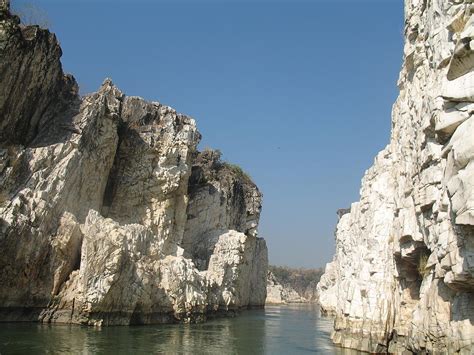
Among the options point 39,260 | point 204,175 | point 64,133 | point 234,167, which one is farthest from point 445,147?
point 234,167

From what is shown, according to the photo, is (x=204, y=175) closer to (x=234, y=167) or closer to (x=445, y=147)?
(x=234, y=167)

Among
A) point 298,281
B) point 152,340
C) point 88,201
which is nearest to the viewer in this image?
point 152,340

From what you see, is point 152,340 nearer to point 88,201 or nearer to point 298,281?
point 88,201

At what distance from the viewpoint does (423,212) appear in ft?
59.4

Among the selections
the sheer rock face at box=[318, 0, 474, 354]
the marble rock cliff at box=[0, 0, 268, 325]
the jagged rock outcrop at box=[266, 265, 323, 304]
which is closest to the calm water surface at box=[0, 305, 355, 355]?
the marble rock cliff at box=[0, 0, 268, 325]

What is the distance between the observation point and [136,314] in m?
34.1

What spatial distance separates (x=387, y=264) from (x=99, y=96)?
2474cm

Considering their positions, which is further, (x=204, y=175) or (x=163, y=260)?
(x=204, y=175)

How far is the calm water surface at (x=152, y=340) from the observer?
21.9 meters

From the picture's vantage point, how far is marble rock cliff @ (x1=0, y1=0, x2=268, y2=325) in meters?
29.5

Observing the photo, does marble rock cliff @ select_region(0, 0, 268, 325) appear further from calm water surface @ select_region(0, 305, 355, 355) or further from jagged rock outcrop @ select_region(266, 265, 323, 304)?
jagged rock outcrop @ select_region(266, 265, 323, 304)

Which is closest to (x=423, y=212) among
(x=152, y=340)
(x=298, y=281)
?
(x=152, y=340)

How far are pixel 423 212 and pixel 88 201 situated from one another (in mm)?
25524

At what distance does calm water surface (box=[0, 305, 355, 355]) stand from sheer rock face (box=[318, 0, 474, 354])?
11.6 feet
